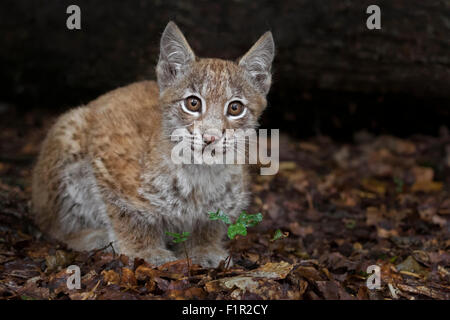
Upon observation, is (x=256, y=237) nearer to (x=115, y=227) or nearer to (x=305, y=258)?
(x=305, y=258)

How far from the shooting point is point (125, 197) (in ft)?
16.6

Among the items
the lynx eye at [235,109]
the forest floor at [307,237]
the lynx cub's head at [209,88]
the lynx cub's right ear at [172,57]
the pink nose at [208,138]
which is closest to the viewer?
the forest floor at [307,237]

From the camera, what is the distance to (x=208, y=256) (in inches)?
205

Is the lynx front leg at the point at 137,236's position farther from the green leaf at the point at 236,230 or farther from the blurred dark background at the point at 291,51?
the blurred dark background at the point at 291,51

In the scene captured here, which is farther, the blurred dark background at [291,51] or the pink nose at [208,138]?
the blurred dark background at [291,51]

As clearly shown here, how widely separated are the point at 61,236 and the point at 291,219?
2.59m

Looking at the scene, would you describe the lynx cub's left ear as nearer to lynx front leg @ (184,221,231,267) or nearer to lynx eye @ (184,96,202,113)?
lynx eye @ (184,96,202,113)

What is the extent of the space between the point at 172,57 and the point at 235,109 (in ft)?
2.62

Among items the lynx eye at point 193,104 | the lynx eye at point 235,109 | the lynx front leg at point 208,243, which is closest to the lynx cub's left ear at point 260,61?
the lynx eye at point 235,109

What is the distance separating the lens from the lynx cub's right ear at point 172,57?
4.97m

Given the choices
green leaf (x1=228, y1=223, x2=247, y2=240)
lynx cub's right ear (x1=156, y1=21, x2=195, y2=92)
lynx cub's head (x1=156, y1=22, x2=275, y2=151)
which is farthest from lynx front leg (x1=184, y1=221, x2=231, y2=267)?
lynx cub's right ear (x1=156, y1=21, x2=195, y2=92)

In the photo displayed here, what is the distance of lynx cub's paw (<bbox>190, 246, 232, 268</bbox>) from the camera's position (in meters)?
5.11

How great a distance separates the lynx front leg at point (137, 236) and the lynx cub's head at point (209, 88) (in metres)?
0.90

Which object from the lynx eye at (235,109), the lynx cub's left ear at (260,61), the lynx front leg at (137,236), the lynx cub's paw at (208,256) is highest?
the lynx cub's left ear at (260,61)
